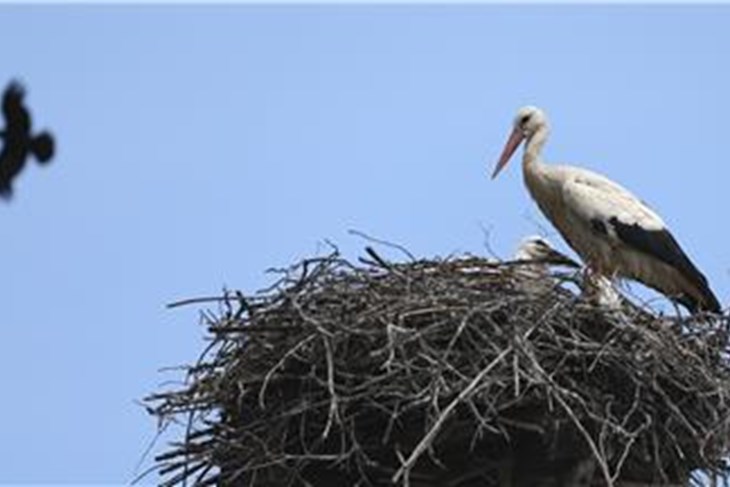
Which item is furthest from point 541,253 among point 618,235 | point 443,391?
point 443,391

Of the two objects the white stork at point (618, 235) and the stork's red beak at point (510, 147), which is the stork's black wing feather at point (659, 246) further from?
the stork's red beak at point (510, 147)

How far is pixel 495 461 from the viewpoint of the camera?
4.78 meters

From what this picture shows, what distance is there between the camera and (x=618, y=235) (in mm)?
7586

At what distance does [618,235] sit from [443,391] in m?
3.41

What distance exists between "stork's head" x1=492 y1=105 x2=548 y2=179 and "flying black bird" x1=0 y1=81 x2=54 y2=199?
7535 mm

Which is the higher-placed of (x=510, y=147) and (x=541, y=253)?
(x=510, y=147)

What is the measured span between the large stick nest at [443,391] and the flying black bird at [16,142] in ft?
11.8

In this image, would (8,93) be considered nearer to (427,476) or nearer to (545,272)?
(427,476)

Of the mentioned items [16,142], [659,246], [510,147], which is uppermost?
[510,147]

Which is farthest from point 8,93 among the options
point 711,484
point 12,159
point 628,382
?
point 711,484

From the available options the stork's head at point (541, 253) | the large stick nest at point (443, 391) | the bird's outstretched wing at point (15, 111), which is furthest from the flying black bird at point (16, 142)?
the stork's head at point (541, 253)

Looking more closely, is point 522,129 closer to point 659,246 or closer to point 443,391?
point 659,246

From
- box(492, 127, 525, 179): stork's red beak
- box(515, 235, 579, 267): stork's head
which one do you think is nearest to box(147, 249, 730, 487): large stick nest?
box(515, 235, 579, 267): stork's head

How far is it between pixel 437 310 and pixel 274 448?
84 cm
